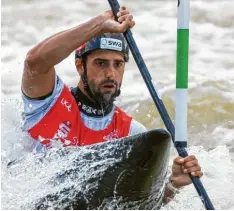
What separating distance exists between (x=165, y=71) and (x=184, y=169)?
19.9ft

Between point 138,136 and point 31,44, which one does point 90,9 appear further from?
point 138,136

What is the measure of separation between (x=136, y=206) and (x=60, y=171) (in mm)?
429

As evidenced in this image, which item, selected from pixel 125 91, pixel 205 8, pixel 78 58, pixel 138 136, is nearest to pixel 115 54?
pixel 78 58

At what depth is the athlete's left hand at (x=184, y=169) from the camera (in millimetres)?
5055

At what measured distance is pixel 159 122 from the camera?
909 centimetres

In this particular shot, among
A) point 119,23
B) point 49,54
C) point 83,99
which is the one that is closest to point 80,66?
point 83,99

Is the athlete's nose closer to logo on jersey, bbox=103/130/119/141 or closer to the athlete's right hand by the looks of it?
logo on jersey, bbox=103/130/119/141

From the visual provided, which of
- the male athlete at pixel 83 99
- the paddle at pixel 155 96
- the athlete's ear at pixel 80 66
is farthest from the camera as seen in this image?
the athlete's ear at pixel 80 66

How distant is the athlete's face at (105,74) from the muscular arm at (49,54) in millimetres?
263

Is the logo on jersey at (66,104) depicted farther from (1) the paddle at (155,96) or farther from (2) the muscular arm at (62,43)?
(1) the paddle at (155,96)

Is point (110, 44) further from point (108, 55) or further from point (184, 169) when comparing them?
point (184, 169)

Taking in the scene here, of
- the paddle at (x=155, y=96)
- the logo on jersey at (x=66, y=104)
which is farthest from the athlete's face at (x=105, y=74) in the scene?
the paddle at (x=155, y=96)

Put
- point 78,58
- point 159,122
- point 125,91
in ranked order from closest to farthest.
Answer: point 78,58 < point 159,122 < point 125,91

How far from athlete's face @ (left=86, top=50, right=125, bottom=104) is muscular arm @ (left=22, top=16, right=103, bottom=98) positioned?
0.86 feet
